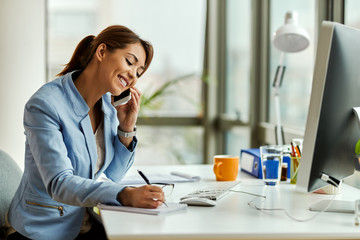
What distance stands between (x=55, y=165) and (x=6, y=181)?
1.96 feet

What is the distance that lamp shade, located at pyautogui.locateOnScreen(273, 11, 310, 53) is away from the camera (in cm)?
197

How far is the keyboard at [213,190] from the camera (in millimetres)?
1459

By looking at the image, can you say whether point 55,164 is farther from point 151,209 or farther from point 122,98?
point 122,98

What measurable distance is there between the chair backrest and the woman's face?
553mm

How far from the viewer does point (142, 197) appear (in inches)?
51.4

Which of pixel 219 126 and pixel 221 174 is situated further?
pixel 219 126

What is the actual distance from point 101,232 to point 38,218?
0.27 meters

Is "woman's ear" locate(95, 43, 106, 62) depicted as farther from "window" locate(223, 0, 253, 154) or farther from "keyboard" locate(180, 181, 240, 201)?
"window" locate(223, 0, 253, 154)

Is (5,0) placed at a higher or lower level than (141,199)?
higher

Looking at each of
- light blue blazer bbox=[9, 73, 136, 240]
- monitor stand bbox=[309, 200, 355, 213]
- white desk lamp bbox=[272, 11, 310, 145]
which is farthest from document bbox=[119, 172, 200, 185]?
white desk lamp bbox=[272, 11, 310, 145]

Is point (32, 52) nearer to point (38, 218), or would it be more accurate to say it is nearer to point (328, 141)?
point (38, 218)

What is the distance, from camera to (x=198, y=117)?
174 inches

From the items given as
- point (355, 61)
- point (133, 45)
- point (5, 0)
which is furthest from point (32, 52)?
point (355, 61)

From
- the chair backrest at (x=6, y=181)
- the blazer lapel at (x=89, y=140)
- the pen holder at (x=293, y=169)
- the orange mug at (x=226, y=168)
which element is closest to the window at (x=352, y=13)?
the pen holder at (x=293, y=169)
